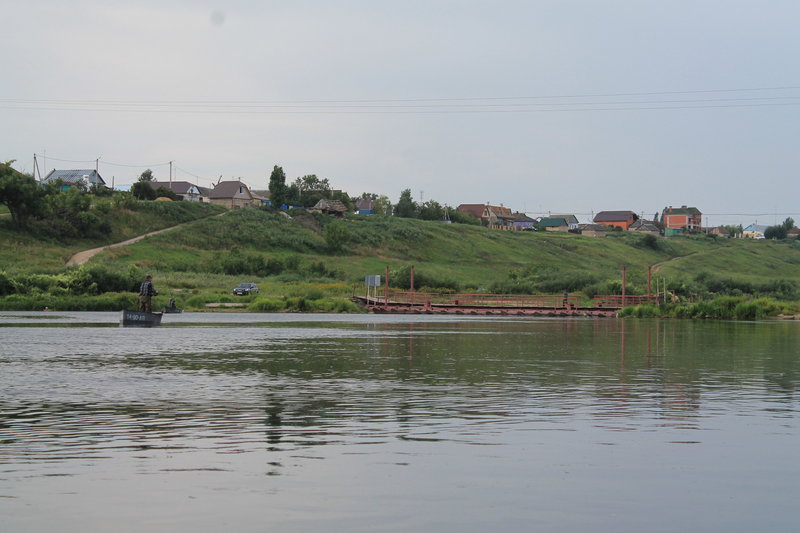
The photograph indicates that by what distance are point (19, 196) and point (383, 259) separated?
50379 mm

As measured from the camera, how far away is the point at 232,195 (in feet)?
631

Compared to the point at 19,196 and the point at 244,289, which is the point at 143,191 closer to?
the point at 19,196

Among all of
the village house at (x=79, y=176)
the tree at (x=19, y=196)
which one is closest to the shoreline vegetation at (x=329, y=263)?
the tree at (x=19, y=196)

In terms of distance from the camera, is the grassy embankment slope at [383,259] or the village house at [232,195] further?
the village house at [232,195]

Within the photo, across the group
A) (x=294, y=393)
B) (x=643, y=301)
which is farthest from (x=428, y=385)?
(x=643, y=301)

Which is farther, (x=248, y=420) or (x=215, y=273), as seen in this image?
(x=215, y=273)

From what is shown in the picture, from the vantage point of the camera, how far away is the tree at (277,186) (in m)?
163

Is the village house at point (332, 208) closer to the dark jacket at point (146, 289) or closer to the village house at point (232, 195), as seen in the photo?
the village house at point (232, 195)

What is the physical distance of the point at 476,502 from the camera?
1045 cm

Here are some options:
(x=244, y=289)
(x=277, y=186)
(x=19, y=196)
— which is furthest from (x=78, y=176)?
(x=244, y=289)

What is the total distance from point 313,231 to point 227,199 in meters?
48.5

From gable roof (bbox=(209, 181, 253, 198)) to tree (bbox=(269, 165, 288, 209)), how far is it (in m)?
30.5

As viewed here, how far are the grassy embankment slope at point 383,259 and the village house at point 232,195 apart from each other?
3375 cm

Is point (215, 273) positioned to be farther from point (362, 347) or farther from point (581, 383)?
point (581, 383)
